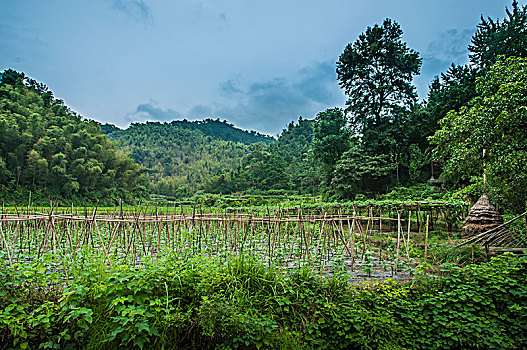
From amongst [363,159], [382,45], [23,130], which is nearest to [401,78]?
[382,45]

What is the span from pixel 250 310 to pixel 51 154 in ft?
91.1

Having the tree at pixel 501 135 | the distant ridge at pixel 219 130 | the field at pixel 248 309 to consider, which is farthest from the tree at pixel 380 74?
the distant ridge at pixel 219 130

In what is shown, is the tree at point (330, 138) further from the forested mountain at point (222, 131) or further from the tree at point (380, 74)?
the forested mountain at point (222, 131)

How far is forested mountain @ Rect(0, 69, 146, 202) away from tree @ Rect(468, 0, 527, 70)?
26910mm

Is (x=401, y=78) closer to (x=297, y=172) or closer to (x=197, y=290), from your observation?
(x=297, y=172)

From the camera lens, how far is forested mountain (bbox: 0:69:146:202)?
23406 mm

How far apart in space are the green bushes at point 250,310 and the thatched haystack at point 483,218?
3.12m

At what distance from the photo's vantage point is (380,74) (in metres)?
20.1

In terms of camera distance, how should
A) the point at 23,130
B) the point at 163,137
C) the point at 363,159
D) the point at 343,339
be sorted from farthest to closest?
the point at 163,137, the point at 23,130, the point at 363,159, the point at 343,339

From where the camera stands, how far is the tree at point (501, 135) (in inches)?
252

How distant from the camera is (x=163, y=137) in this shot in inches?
2121

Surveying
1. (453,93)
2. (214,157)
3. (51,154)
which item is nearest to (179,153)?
(214,157)

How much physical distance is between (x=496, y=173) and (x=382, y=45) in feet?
52.0

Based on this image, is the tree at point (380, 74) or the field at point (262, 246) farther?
the tree at point (380, 74)
